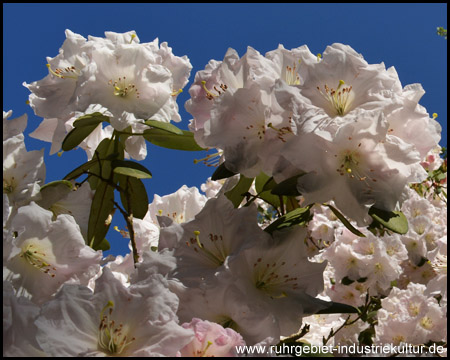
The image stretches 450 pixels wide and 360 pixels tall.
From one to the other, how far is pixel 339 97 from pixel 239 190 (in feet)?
1.39

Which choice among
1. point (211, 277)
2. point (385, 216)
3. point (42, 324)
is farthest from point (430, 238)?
point (42, 324)

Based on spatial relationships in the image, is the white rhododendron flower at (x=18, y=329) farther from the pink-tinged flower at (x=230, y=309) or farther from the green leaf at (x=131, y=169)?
the green leaf at (x=131, y=169)

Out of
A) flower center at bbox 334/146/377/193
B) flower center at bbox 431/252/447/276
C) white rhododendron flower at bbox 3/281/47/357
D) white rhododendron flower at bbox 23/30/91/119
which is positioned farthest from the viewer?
flower center at bbox 431/252/447/276

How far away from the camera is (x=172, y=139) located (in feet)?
5.40

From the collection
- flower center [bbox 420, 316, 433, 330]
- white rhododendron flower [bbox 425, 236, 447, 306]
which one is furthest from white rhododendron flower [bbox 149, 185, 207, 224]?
flower center [bbox 420, 316, 433, 330]

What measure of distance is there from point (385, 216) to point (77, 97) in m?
0.89

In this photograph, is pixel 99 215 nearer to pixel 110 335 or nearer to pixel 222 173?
pixel 222 173

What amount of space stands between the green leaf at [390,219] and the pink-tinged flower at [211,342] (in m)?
0.46

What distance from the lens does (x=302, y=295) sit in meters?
1.21

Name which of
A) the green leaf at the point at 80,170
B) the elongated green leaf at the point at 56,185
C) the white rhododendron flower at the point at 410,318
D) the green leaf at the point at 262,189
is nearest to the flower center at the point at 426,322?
the white rhododendron flower at the point at 410,318

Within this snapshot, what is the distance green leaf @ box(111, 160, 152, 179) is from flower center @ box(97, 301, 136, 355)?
1.90 ft

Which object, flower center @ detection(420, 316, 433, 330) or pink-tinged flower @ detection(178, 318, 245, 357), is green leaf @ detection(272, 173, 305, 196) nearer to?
pink-tinged flower @ detection(178, 318, 245, 357)

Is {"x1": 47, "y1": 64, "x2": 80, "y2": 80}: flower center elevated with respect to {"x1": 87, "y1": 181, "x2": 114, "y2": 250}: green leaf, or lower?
elevated

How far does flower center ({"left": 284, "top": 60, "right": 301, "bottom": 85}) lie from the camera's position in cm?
135
